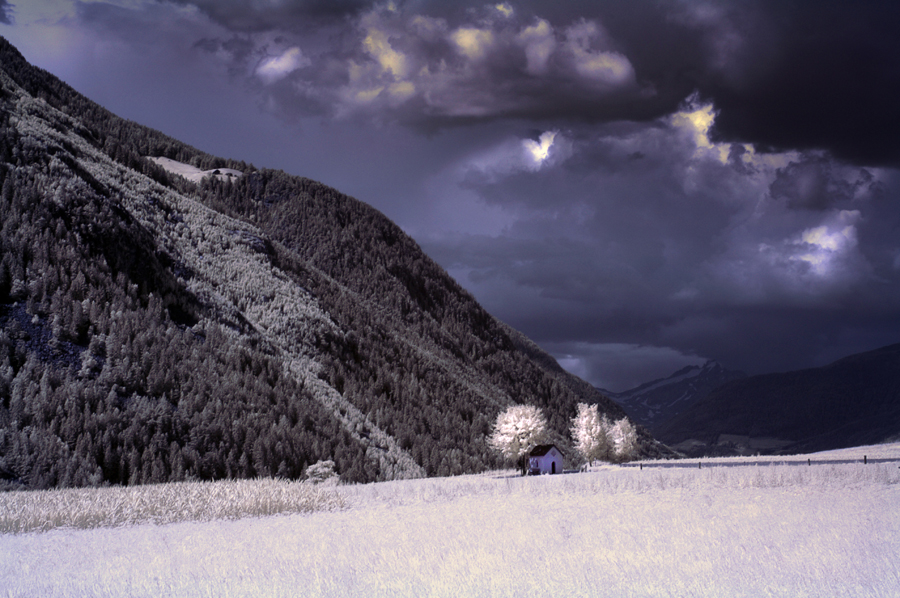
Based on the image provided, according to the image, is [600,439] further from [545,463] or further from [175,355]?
[175,355]

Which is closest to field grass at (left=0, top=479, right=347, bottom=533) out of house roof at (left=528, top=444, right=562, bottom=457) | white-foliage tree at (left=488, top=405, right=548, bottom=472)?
house roof at (left=528, top=444, right=562, bottom=457)

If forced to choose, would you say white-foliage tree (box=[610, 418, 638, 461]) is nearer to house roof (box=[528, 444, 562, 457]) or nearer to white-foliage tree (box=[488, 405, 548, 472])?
white-foliage tree (box=[488, 405, 548, 472])

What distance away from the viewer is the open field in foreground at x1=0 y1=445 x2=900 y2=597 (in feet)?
47.1

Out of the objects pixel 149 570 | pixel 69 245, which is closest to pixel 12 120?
pixel 69 245

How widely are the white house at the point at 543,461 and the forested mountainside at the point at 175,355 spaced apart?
12966 mm

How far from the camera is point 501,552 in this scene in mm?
17828

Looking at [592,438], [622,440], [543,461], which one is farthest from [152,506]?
[622,440]

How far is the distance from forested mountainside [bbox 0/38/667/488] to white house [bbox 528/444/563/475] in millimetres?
12966

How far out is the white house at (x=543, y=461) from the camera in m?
64.6

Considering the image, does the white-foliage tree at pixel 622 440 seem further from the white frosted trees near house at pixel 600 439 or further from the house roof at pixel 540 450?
the house roof at pixel 540 450

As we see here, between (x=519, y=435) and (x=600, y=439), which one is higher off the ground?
(x=519, y=435)

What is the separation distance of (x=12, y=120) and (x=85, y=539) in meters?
90.6

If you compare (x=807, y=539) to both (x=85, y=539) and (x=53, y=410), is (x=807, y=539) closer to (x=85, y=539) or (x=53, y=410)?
(x=85, y=539)

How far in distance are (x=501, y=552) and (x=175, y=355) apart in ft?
165
